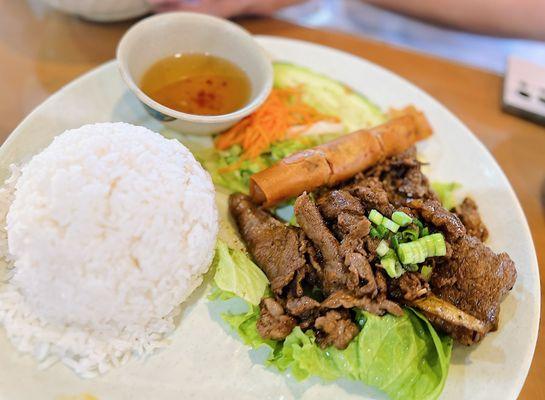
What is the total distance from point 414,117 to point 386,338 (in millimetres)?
1546

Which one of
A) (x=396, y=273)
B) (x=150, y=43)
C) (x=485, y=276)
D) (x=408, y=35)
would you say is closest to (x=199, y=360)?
(x=396, y=273)

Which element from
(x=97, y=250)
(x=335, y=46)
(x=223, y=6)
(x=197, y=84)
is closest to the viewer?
(x=97, y=250)

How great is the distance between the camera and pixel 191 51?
3041mm

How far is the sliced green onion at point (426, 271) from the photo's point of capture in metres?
2.20

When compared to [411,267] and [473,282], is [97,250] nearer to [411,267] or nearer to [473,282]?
[411,267]

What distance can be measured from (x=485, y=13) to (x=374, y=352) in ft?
11.1

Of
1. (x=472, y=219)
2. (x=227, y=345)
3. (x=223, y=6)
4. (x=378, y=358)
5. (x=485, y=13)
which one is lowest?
(x=227, y=345)

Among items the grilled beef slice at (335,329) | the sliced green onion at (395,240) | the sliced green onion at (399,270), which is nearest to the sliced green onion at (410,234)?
the sliced green onion at (395,240)

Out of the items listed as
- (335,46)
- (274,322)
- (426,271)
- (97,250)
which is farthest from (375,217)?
(335,46)

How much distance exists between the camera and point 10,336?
1.92 metres

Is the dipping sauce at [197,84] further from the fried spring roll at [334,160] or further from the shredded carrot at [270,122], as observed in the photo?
the fried spring roll at [334,160]

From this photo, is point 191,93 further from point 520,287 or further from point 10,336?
point 520,287

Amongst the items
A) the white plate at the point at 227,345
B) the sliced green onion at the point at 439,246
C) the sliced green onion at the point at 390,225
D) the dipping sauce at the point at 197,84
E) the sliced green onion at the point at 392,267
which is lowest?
the white plate at the point at 227,345

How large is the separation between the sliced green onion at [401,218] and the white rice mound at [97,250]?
0.86 m
